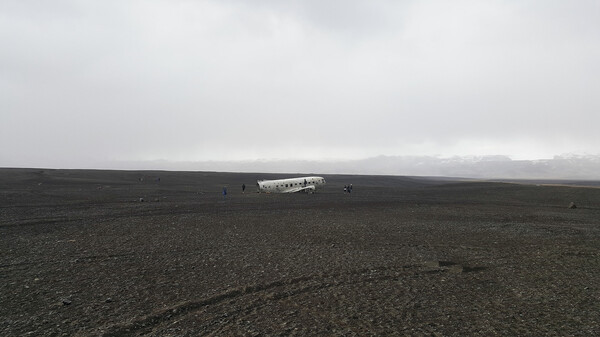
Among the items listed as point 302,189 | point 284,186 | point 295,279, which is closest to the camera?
point 295,279

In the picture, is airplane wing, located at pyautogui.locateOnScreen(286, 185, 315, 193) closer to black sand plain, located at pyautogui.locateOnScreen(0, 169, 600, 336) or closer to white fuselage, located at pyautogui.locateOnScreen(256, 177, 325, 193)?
white fuselage, located at pyautogui.locateOnScreen(256, 177, 325, 193)

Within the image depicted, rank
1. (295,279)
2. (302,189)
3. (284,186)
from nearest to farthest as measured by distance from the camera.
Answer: (295,279) < (284,186) < (302,189)

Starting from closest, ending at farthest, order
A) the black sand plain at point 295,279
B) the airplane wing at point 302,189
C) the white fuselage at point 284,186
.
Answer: the black sand plain at point 295,279 → the white fuselage at point 284,186 → the airplane wing at point 302,189

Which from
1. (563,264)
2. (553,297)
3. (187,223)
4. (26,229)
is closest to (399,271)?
(553,297)

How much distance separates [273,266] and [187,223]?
12.7 meters

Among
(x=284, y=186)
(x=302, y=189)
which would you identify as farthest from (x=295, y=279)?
(x=302, y=189)

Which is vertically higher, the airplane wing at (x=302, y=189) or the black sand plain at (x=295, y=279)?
the airplane wing at (x=302, y=189)

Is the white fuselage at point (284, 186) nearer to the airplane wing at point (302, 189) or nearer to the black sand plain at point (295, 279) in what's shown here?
the airplane wing at point (302, 189)

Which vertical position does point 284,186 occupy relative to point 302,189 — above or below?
above

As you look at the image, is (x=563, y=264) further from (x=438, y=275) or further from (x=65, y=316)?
(x=65, y=316)

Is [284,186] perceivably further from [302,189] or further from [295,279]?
[295,279]

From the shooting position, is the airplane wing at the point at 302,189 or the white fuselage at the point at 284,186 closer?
the white fuselage at the point at 284,186

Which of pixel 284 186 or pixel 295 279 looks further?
pixel 284 186

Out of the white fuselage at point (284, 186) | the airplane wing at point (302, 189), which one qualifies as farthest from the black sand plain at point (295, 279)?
the airplane wing at point (302, 189)
